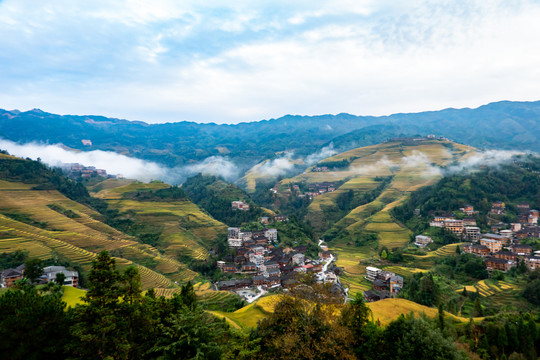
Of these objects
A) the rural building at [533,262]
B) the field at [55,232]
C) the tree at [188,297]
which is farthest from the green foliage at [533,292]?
the field at [55,232]

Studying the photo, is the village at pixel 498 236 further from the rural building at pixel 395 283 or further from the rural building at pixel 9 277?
the rural building at pixel 9 277

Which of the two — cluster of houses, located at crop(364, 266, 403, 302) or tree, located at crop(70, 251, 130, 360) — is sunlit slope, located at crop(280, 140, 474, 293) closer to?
cluster of houses, located at crop(364, 266, 403, 302)

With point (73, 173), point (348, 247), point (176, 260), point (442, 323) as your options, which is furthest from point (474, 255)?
point (73, 173)

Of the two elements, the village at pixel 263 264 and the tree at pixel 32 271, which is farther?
the village at pixel 263 264

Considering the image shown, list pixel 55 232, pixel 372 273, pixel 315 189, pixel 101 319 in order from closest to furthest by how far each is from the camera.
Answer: pixel 101 319
pixel 372 273
pixel 55 232
pixel 315 189

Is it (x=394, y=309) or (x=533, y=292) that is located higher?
(x=394, y=309)

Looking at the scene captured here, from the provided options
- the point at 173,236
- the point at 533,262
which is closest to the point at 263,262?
the point at 173,236

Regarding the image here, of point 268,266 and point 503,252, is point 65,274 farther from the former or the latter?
point 503,252
